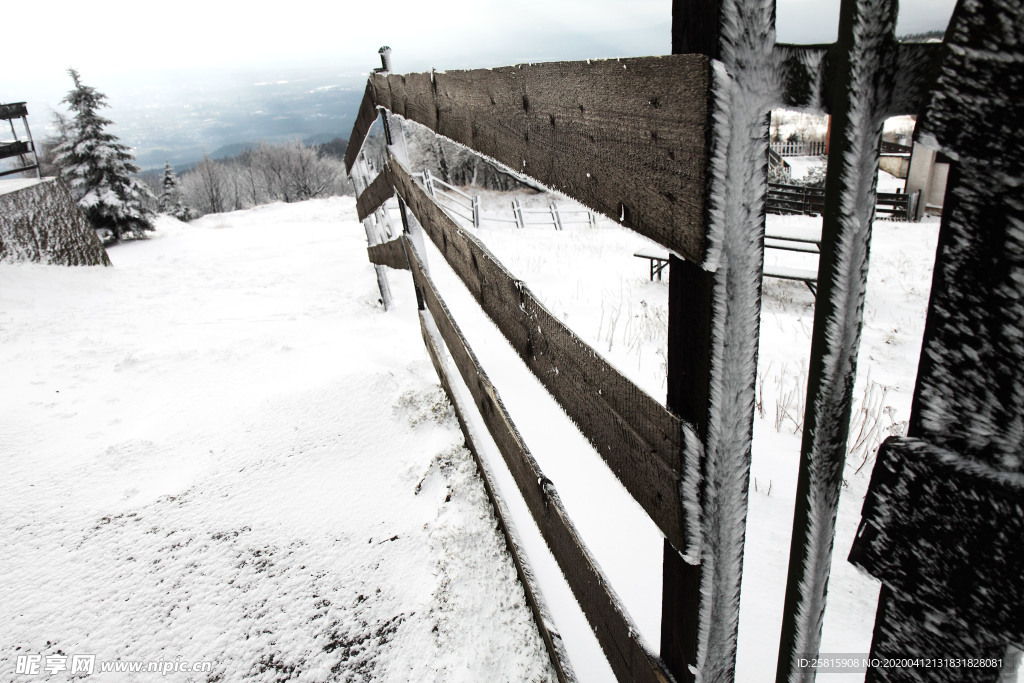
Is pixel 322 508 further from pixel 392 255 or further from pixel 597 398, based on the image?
pixel 392 255

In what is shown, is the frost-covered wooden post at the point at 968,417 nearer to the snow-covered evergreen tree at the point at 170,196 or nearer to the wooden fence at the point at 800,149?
the wooden fence at the point at 800,149

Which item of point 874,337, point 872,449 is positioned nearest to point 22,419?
point 872,449

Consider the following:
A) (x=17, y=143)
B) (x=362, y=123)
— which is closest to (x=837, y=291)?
(x=362, y=123)

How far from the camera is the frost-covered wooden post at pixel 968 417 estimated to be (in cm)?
46

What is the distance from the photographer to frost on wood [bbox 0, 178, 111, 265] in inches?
305

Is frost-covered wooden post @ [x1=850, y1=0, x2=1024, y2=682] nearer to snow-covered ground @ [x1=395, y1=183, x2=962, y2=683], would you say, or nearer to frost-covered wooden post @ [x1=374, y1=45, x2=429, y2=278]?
snow-covered ground @ [x1=395, y1=183, x2=962, y2=683]

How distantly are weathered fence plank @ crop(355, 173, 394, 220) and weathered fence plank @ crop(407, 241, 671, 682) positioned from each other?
209 cm

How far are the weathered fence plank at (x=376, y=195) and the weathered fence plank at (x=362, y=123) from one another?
379 mm

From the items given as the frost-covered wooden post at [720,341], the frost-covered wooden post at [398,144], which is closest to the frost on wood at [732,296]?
the frost-covered wooden post at [720,341]

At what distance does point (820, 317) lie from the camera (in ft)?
2.19

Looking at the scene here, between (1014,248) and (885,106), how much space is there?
0.63ft

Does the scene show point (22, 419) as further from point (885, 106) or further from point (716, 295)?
point (885, 106)

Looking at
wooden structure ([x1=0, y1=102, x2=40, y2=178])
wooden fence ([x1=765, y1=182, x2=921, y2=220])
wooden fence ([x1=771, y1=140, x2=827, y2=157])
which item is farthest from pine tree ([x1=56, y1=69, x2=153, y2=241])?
wooden fence ([x1=771, y1=140, x2=827, y2=157])

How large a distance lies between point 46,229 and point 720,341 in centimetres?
1095
